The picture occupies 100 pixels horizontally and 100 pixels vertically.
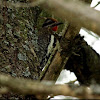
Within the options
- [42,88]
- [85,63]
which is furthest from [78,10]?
[85,63]

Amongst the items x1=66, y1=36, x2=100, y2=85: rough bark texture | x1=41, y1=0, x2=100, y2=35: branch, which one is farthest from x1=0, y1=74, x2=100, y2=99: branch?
x1=66, y1=36, x2=100, y2=85: rough bark texture

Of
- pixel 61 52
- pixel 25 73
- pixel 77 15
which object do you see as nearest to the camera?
pixel 77 15

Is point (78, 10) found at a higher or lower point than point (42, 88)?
higher

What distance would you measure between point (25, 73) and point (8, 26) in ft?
Answer: 1.03

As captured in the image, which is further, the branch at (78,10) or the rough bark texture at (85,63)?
the rough bark texture at (85,63)

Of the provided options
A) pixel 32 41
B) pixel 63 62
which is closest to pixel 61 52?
pixel 63 62

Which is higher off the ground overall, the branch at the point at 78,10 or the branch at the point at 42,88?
the branch at the point at 78,10

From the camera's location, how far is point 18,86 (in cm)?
59

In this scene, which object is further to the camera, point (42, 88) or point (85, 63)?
point (85, 63)

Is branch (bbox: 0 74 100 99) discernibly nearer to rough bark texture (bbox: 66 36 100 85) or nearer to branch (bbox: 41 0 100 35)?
branch (bbox: 41 0 100 35)

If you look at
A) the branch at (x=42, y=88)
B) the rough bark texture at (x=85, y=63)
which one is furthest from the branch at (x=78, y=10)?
the rough bark texture at (x=85, y=63)

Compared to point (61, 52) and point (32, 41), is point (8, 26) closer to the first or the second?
point (32, 41)

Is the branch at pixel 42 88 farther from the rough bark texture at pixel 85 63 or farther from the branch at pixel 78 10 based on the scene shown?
the rough bark texture at pixel 85 63

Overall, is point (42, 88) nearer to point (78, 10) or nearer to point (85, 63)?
point (78, 10)
